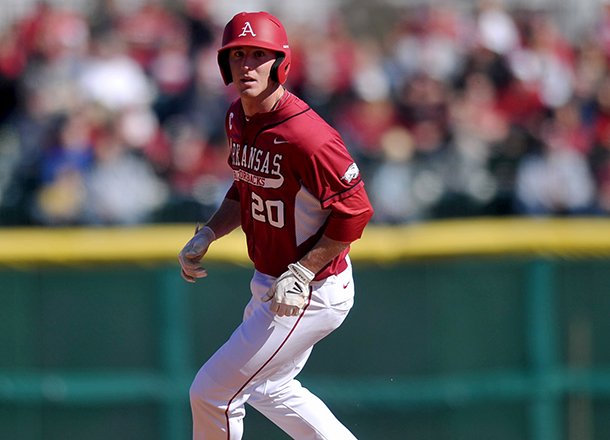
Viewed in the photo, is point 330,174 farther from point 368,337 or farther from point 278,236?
point 368,337

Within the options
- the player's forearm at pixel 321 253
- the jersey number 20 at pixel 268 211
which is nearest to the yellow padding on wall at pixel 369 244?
the jersey number 20 at pixel 268 211

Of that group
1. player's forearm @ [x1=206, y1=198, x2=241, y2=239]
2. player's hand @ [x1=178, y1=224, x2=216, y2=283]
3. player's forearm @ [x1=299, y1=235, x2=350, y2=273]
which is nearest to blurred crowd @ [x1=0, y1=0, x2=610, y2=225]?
player's forearm @ [x1=206, y1=198, x2=241, y2=239]

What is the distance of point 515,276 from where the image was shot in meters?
7.03

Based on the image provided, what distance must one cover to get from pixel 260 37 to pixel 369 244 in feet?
9.14

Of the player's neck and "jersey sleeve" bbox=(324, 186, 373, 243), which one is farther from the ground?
the player's neck

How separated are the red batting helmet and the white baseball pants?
3.17 feet

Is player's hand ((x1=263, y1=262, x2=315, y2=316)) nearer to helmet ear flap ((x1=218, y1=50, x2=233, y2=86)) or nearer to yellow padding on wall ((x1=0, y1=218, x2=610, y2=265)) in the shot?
helmet ear flap ((x1=218, y1=50, x2=233, y2=86))

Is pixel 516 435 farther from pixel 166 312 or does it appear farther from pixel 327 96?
pixel 327 96

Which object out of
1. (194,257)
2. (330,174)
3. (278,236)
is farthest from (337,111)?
(330,174)

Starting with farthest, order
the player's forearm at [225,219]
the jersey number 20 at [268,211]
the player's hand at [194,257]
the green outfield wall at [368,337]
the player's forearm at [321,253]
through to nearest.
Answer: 1. the green outfield wall at [368,337]
2. the player's forearm at [225,219]
3. the player's hand at [194,257]
4. the jersey number 20 at [268,211]
5. the player's forearm at [321,253]

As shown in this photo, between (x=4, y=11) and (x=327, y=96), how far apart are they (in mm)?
3346

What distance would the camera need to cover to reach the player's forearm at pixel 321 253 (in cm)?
456

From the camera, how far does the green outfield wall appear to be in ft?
22.8

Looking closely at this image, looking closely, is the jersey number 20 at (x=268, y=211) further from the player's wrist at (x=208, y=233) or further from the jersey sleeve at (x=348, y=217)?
the player's wrist at (x=208, y=233)
